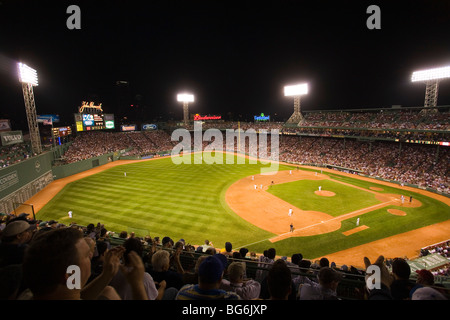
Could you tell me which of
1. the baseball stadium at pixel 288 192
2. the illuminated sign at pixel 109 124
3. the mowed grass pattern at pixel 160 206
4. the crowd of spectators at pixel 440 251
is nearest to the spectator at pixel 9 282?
the baseball stadium at pixel 288 192

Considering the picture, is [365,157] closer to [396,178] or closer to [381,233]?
[396,178]

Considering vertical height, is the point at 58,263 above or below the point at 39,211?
above

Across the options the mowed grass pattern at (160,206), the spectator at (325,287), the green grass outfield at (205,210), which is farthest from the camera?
the mowed grass pattern at (160,206)

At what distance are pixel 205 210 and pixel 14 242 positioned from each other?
63.7 ft

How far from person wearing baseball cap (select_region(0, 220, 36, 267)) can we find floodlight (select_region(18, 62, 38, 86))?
109 ft

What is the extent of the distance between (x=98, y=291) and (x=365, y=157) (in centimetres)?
4590

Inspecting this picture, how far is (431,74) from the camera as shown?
3384 cm

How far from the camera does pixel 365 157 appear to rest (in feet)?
132

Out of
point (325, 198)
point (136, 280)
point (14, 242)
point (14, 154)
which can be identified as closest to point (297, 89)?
point (325, 198)

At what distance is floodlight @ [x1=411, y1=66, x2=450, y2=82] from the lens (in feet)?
107

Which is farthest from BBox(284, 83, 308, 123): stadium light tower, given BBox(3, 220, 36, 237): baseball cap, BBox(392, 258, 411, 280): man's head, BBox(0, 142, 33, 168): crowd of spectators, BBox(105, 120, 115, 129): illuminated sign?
BBox(3, 220, 36, 237): baseball cap

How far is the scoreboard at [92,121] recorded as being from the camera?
2030 inches

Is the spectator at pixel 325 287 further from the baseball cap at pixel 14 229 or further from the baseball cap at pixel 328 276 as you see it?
the baseball cap at pixel 14 229
